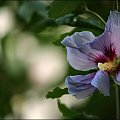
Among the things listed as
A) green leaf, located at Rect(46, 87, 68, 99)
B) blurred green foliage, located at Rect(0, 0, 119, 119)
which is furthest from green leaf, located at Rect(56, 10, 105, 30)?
green leaf, located at Rect(46, 87, 68, 99)

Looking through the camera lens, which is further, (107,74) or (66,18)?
(66,18)

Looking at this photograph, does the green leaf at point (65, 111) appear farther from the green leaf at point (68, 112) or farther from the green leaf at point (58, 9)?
the green leaf at point (58, 9)

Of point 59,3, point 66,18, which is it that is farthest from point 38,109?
point 59,3

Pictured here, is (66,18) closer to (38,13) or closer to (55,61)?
(38,13)

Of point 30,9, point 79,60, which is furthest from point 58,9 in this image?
point 30,9

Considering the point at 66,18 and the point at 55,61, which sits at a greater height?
the point at 66,18

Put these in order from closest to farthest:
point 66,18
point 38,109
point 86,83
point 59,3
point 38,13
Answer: point 86,83, point 59,3, point 66,18, point 38,13, point 38,109

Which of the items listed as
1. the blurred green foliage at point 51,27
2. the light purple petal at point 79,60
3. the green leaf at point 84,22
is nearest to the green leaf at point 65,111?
the blurred green foliage at point 51,27
